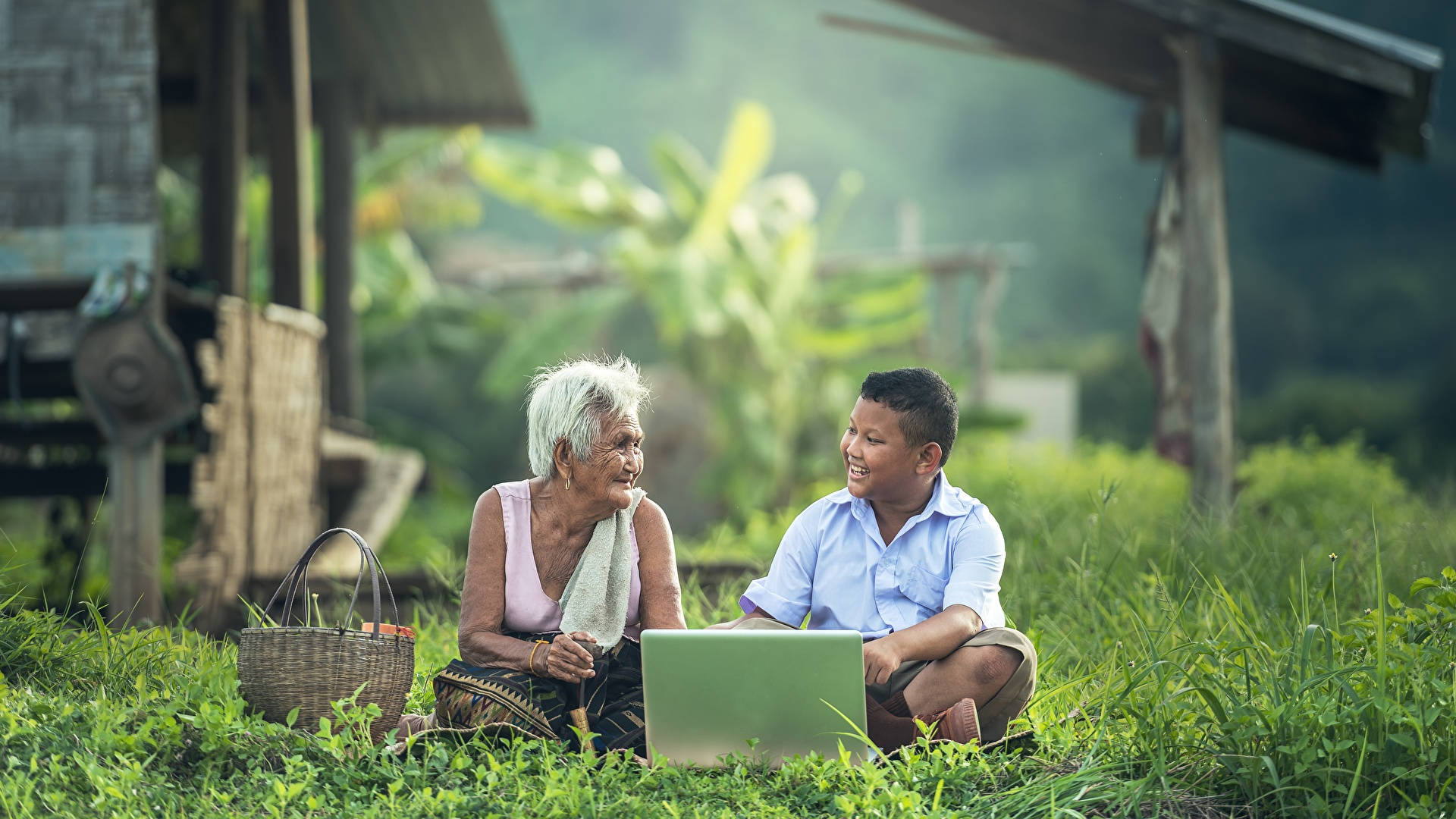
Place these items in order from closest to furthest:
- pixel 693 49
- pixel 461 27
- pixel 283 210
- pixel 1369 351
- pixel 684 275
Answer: pixel 283 210
pixel 461 27
pixel 684 275
pixel 1369 351
pixel 693 49

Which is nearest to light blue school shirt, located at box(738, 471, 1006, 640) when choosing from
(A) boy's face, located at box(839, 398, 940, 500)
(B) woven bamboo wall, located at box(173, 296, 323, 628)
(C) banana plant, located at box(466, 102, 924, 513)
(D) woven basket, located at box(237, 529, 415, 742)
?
(A) boy's face, located at box(839, 398, 940, 500)

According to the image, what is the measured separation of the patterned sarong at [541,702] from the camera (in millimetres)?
3508

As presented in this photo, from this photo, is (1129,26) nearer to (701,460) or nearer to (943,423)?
(943,423)

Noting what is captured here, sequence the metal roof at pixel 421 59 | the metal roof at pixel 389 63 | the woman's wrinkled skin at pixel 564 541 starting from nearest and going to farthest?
the woman's wrinkled skin at pixel 564 541, the metal roof at pixel 389 63, the metal roof at pixel 421 59

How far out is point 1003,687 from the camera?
11.5ft

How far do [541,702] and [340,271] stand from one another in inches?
290

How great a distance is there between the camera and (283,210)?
8.63 m

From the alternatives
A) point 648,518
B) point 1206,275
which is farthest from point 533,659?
point 1206,275

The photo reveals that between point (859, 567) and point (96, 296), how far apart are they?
3.91 meters

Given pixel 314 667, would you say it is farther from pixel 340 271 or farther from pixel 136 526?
pixel 340 271

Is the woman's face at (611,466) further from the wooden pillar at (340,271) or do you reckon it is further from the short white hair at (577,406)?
the wooden pillar at (340,271)

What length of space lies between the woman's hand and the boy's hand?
2.35 ft

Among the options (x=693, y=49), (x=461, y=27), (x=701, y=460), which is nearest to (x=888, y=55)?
(x=693, y=49)

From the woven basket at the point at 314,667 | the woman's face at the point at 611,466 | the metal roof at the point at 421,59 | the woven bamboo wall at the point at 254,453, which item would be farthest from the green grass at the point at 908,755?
the metal roof at the point at 421,59
